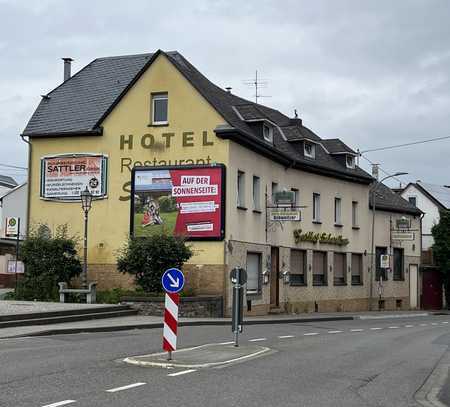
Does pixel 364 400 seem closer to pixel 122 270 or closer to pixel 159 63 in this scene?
pixel 122 270

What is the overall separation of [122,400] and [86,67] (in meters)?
29.0

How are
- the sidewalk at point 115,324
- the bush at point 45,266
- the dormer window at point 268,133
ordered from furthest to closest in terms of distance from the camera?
the dormer window at point 268,133
the bush at point 45,266
the sidewalk at point 115,324

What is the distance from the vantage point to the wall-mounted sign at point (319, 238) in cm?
3528

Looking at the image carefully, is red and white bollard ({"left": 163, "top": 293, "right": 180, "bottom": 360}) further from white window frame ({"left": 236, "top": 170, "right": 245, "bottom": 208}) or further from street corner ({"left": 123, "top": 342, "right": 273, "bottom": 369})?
white window frame ({"left": 236, "top": 170, "right": 245, "bottom": 208})

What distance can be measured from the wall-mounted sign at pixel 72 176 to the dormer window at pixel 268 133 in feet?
22.1

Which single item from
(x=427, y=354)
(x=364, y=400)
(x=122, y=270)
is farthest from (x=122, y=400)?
(x=122, y=270)

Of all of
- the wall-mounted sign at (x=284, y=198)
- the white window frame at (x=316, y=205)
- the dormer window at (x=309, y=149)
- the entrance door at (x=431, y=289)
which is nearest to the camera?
the wall-mounted sign at (x=284, y=198)

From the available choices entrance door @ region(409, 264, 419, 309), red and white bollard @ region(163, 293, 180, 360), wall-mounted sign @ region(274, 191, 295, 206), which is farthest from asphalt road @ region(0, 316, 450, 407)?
entrance door @ region(409, 264, 419, 309)

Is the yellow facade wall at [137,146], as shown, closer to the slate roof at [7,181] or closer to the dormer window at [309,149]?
the dormer window at [309,149]

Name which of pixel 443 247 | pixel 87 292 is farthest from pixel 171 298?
pixel 443 247

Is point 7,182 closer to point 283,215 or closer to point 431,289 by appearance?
point 431,289

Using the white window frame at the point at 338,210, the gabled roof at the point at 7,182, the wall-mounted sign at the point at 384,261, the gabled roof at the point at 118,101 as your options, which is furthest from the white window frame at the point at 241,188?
the gabled roof at the point at 7,182

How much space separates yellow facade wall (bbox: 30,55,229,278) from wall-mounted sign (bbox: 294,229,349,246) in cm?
715

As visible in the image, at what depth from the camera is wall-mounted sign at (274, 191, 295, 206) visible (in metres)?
31.9
